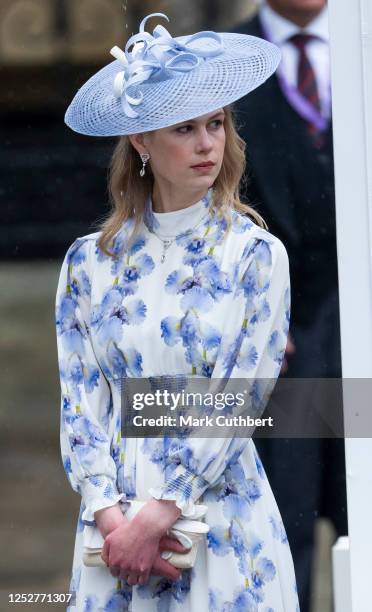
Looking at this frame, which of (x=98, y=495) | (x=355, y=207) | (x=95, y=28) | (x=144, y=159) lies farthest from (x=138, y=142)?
(x=98, y=495)

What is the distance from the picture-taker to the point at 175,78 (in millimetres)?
1964

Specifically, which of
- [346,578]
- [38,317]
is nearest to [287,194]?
[38,317]

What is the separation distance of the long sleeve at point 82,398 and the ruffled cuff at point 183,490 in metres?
0.08

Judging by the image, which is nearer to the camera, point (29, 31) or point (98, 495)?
point (98, 495)

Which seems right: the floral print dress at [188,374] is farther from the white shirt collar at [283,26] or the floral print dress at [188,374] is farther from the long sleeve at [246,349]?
the white shirt collar at [283,26]

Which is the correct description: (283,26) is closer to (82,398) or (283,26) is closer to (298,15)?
(298,15)

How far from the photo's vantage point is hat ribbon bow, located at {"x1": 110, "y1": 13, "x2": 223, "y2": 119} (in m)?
1.97

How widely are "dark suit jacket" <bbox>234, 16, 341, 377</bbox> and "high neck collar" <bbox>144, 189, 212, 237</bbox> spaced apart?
0.66 feet

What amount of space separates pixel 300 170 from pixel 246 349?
0.46m

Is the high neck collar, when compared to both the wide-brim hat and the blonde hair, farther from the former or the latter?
the wide-brim hat

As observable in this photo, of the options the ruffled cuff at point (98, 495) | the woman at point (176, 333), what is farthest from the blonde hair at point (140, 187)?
the ruffled cuff at point (98, 495)

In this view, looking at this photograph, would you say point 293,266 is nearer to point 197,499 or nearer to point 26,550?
point 197,499

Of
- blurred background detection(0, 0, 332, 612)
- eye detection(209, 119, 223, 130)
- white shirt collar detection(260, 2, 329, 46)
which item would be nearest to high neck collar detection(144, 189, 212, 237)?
eye detection(209, 119, 223, 130)

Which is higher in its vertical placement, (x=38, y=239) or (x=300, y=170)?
(x=300, y=170)
